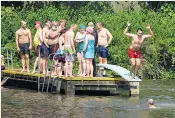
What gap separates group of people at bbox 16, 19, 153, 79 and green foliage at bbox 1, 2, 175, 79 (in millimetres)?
5199

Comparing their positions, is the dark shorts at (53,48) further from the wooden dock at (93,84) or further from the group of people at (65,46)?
the wooden dock at (93,84)

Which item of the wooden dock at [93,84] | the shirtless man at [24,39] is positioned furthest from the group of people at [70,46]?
the wooden dock at [93,84]

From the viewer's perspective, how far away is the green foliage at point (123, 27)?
25.5 m

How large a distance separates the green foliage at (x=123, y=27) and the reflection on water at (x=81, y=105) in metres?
5.19

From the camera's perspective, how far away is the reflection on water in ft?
49.9

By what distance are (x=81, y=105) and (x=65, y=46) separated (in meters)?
2.90

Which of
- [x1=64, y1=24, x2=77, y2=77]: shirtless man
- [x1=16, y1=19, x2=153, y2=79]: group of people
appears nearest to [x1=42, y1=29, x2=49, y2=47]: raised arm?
[x1=16, y1=19, x2=153, y2=79]: group of people

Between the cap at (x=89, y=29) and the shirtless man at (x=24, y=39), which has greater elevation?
the cap at (x=89, y=29)

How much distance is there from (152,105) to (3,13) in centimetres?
1400

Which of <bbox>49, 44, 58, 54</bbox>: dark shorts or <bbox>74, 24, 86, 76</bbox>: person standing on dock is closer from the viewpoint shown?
<bbox>74, 24, 86, 76</bbox>: person standing on dock

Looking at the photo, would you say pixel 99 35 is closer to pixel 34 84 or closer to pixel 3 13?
pixel 34 84

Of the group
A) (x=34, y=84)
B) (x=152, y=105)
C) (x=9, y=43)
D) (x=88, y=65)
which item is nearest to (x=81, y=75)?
(x=88, y=65)

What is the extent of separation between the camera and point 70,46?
62.7ft

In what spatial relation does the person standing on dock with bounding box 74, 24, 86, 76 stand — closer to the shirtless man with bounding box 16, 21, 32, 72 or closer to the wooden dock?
the wooden dock
